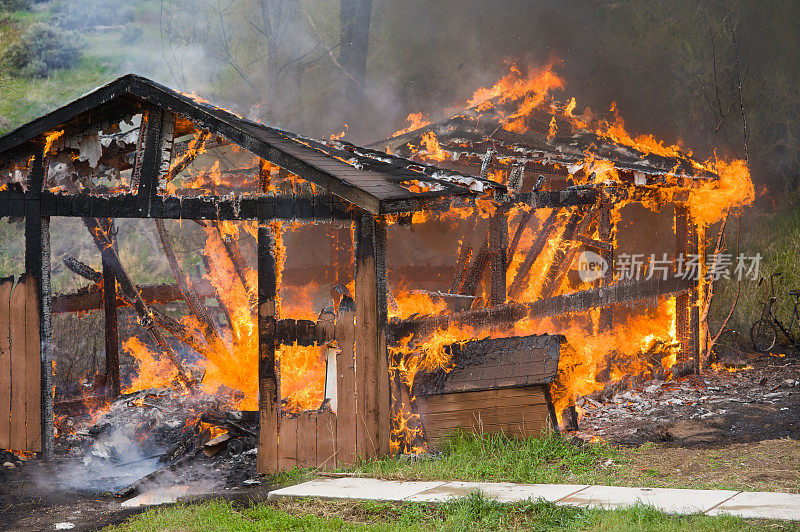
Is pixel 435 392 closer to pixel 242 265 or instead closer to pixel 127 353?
pixel 242 265

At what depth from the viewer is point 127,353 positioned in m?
17.2

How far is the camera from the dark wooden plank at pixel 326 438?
8945 mm

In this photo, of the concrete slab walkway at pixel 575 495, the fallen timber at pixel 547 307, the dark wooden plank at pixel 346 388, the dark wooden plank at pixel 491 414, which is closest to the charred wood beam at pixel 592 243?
the fallen timber at pixel 547 307

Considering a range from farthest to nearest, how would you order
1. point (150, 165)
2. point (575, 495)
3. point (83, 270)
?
point (83, 270)
point (150, 165)
point (575, 495)

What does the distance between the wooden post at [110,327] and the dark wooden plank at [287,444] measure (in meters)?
4.53

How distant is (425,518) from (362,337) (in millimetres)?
2720

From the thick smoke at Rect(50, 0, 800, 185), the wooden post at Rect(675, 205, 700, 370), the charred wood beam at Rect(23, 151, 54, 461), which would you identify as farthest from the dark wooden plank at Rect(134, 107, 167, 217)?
the thick smoke at Rect(50, 0, 800, 185)

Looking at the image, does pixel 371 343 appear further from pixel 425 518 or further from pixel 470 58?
pixel 470 58

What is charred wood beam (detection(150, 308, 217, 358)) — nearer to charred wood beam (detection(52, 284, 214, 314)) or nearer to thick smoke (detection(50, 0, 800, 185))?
charred wood beam (detection(52, 284, 214, 314))

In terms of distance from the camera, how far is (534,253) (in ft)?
39.9

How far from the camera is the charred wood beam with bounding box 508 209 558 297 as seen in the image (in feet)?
39.0

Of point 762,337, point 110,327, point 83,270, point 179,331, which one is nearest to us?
point 83,270

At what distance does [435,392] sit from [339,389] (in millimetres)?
1150

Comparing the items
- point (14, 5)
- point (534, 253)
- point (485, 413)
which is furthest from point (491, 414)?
point (14, 5)
